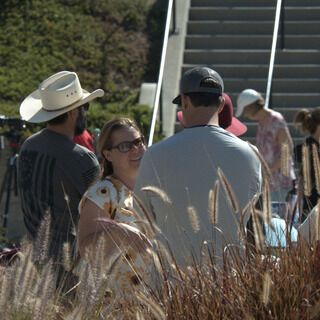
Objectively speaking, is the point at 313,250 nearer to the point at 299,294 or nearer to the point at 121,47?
the point at 299,294

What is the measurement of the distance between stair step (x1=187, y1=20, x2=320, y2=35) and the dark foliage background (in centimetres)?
101

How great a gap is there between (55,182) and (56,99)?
26.9 inches

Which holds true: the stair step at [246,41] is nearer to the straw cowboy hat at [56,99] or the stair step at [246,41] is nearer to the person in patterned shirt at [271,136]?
the person in patterned shirt at [271,136]

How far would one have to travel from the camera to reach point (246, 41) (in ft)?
39.6

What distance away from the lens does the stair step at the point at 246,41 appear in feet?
38.7

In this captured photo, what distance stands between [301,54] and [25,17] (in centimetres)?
497

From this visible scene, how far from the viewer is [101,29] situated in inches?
538

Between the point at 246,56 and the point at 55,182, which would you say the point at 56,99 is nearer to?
the point at 55,182

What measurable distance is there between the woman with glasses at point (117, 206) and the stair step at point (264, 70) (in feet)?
24.3

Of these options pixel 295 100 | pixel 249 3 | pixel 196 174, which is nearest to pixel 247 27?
pixel 249 3

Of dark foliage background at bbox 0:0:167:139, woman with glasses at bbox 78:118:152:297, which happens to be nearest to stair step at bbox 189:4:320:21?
dark foliage background at bbox 0:0:167:139

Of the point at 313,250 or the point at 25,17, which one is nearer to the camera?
the point at 313,250

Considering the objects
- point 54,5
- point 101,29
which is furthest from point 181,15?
point 54,5

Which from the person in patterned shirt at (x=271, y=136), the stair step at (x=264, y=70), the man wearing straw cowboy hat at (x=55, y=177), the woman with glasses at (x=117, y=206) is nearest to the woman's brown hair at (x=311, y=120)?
the person in patterned shirt at (x=271, y=136)
